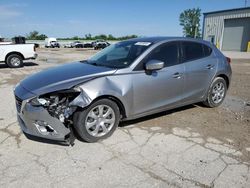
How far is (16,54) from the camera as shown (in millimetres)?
12875

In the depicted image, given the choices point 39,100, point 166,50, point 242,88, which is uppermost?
point 166,50

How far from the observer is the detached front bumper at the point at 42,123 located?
3.30 meters

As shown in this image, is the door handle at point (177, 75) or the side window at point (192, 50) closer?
the door handle at point (177, 75)

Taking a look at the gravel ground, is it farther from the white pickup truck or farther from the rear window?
the white pickup truck

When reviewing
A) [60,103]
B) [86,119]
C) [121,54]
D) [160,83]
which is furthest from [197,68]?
[60,103]

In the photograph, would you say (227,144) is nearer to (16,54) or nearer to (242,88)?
(242,88)

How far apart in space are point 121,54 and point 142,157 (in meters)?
2.08

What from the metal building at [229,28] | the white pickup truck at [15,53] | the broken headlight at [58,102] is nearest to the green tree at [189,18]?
the metal building at [229,28]

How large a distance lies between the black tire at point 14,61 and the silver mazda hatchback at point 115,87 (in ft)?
31.5

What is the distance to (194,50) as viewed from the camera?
15.9ft

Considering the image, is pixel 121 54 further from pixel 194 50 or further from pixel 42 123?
pixel 42 123

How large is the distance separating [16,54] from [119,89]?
36.3 feet

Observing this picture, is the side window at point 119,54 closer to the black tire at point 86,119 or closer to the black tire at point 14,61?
the black tire at point 86,119

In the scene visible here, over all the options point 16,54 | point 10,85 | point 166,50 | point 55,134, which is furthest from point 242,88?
point 16,54
